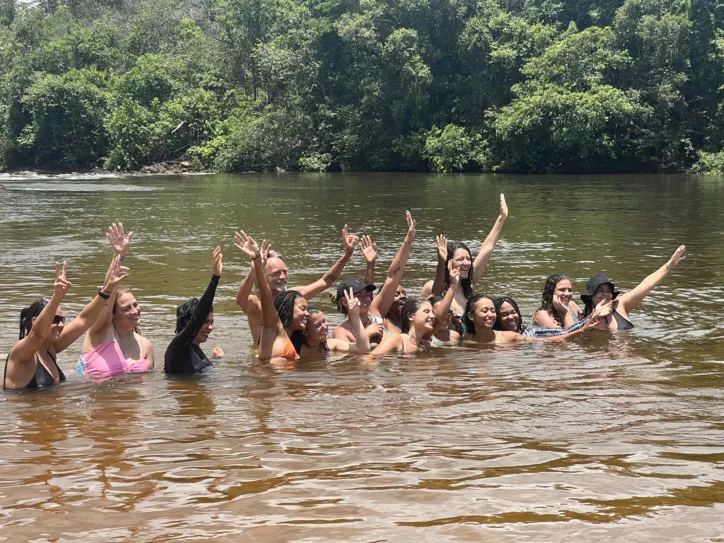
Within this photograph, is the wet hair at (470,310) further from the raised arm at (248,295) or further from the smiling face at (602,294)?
the raised arm at (248,295)

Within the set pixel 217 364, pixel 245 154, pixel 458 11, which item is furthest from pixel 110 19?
pixel 217 364

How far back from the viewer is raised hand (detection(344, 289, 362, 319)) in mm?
8391

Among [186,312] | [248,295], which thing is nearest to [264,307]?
[186,312]

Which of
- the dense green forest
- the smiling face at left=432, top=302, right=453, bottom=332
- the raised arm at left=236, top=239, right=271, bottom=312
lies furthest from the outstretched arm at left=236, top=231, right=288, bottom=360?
the dense green forest

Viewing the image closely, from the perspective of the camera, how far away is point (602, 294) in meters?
10.0

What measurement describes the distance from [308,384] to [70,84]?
197ft

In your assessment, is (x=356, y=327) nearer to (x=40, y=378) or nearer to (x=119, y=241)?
(x=119, y=241)

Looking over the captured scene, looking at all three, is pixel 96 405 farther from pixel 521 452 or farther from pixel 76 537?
pixel 521 452

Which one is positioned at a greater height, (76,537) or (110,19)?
(110,19)

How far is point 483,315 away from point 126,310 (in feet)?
11.3

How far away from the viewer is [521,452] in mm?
5621

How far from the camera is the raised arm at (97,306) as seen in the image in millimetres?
7199

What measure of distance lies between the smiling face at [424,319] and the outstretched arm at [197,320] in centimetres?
214

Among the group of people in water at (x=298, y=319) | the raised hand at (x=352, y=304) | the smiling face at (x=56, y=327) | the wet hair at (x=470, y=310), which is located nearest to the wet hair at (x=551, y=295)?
the group of people in water at (x=298, y=319)
